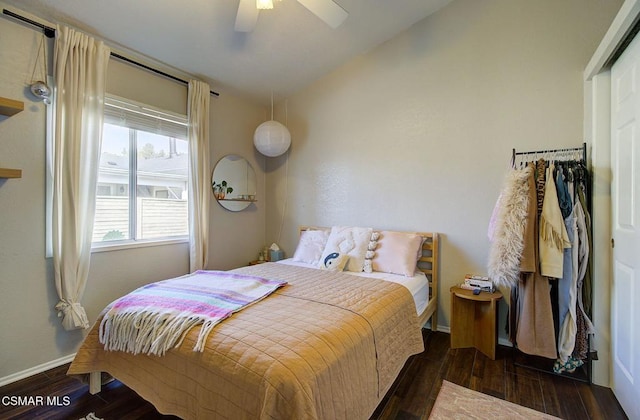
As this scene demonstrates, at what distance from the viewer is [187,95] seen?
3.01 meters

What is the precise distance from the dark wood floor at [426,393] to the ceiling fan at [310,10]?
2525 mm

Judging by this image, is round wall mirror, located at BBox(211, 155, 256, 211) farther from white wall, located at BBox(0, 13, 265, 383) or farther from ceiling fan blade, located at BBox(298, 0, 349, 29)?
ceiling fan blade, located at BBox(298, 0, 349, 29)

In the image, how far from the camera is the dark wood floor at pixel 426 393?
171cm

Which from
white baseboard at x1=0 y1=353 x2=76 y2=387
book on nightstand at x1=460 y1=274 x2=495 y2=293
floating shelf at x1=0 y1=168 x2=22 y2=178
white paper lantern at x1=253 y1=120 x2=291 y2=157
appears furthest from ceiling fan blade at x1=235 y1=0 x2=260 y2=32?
white baseboard at x1=0 y1=353 x2=76 y2=387

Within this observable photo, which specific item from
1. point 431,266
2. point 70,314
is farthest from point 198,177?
point 431,266

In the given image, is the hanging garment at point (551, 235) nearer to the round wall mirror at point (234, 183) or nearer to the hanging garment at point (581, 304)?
the hanging garment at point (581, 304)

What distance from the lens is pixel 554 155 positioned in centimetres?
235

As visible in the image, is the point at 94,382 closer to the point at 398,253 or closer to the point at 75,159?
the point at 75,159

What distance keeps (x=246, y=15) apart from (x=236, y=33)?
0.79m

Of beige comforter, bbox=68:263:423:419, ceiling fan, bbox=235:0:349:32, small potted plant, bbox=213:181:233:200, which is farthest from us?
small potted plant, bbox=213:181:233:200

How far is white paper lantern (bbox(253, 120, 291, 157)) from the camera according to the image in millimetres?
3424

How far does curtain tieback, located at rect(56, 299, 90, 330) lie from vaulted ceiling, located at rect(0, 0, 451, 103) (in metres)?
2.07

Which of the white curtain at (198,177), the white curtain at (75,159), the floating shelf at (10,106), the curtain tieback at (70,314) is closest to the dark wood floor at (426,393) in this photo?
the curtain tieback at (70,314)

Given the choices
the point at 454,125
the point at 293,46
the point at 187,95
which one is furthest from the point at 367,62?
the point at 187,95
